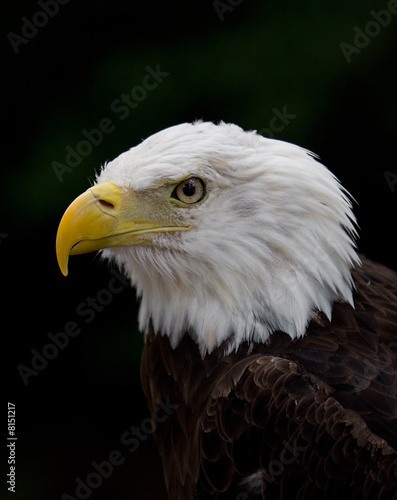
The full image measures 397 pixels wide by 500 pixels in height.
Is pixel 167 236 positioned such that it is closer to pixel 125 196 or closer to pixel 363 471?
pixel 125 196

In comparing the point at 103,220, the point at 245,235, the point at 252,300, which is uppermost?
the point at 103,220

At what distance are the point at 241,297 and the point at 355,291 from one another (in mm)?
528

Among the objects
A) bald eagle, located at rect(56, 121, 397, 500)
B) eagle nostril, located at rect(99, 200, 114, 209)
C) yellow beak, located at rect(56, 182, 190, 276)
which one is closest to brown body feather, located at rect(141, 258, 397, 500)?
bald eagle, located at rect(56, 121, 397, 500)

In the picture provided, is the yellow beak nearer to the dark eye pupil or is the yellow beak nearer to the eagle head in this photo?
the eagle head

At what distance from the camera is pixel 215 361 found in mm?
2504

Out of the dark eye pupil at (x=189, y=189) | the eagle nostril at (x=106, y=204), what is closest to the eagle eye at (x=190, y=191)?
the dark eye pupil at (x=189, y=189)

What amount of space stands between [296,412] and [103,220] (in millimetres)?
952

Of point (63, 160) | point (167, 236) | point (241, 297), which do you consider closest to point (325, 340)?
point (241, 297)

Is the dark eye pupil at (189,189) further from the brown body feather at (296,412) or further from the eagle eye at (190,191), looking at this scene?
the brown body feather at (296,412)

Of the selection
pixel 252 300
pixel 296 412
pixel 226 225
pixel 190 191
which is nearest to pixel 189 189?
pixel 190 191

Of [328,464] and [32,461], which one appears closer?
[328,464]

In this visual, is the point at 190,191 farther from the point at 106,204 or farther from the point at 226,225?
the point at 106,204

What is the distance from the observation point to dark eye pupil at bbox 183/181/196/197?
2336 millimetres

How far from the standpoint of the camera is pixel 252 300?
242 cm
